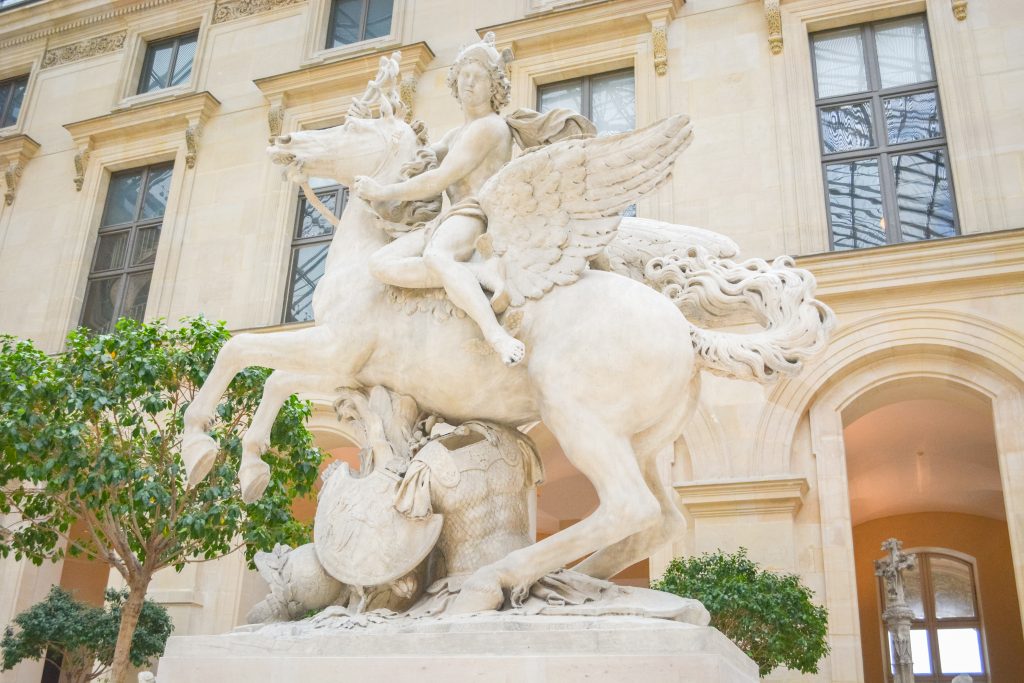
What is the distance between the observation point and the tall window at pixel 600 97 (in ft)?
47.1

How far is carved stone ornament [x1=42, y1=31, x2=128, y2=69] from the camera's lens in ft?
62.1

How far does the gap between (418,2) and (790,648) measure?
12670 millimetres

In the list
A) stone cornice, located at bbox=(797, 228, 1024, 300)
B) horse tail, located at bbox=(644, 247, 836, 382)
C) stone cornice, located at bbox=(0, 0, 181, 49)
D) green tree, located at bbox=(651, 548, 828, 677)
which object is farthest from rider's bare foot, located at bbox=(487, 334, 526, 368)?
stone cornice, located at bbox=(0, 0, 181, 49)

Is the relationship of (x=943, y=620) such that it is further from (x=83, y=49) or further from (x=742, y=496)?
(x=83, y=49)

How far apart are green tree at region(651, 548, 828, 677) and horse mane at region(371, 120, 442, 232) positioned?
202 inches

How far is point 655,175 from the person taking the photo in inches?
149

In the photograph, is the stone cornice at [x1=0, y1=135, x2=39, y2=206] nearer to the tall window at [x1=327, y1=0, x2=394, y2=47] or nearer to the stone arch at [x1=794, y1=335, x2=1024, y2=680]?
the tall window at [x1=327, y1=0, x2=394, y2=47]

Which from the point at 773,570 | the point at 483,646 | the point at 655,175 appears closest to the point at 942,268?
the point at 773,570

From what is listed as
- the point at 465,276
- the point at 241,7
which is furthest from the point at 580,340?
the point at 241,7

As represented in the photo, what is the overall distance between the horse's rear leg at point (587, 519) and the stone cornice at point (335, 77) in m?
12.8

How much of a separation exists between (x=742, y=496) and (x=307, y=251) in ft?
27.1

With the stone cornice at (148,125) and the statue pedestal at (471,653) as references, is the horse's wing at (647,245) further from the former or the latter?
the stone cornice at (148,125)

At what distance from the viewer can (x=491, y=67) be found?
4254 millimetres

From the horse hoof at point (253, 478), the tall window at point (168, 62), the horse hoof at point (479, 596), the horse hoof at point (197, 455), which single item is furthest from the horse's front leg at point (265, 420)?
the tall window at point (168, 62)
